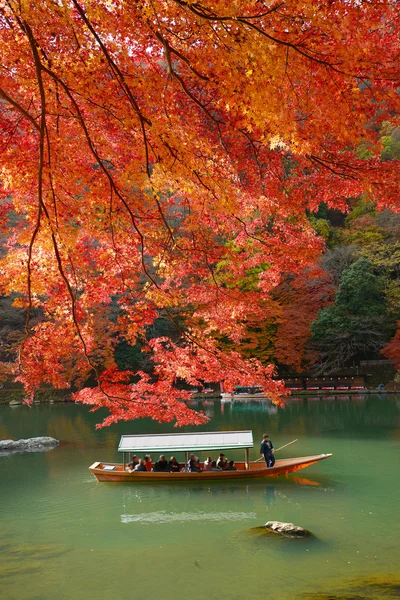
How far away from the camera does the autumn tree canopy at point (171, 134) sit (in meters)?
3.27

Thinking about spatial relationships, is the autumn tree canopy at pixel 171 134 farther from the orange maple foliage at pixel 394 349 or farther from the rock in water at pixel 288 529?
the orange maple foliage at pixel 394 349

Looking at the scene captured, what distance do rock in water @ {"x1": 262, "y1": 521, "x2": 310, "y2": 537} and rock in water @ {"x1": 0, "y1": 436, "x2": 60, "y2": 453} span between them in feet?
32.5

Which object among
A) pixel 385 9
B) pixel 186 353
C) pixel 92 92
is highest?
pixel 385 9

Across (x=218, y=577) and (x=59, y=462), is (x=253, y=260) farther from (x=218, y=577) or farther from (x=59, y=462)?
(x=59, y=462)

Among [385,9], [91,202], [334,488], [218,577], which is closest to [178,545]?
[218,577]

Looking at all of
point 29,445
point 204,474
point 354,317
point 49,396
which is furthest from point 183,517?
point 49,396

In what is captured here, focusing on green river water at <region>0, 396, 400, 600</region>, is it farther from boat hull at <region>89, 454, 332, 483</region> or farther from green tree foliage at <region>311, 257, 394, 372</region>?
green tree foliage at <region>311, 257, 394, 372</region>

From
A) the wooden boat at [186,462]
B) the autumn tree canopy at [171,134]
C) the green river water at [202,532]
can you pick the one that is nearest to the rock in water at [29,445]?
the green river water at [202,532]

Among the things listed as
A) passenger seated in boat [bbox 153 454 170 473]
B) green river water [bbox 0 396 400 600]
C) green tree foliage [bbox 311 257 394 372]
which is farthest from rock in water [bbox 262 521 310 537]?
green tree foliage [bbox 311 257 394 372]

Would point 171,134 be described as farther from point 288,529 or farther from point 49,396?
point 49,396

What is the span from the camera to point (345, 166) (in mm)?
6547

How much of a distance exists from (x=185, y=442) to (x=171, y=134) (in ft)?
31.0

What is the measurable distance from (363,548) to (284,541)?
1170 millimetres

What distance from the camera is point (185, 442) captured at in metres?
11.7
